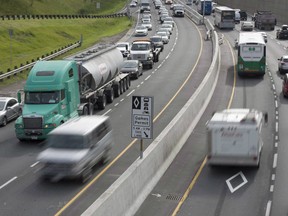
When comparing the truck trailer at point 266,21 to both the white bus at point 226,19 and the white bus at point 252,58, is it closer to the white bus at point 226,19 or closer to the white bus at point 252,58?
the white bus at point 226,19

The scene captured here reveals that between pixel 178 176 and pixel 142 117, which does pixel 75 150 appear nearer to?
pixel 142 117

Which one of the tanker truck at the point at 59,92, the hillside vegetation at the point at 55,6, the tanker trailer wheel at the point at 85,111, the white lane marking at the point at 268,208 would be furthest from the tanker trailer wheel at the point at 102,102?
the hillside vegetation at the point at 55,6

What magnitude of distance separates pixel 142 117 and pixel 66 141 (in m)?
3.95

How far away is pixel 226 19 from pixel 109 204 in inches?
3002

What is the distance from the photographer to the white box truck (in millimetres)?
22406

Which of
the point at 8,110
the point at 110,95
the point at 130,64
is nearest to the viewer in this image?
the point at 8,110

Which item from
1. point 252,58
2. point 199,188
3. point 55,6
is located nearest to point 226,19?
point 252,58

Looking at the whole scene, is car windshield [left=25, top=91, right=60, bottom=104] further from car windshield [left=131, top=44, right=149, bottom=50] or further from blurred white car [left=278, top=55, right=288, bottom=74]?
car windshield [left=131, top=44, right=149, bottom=50]

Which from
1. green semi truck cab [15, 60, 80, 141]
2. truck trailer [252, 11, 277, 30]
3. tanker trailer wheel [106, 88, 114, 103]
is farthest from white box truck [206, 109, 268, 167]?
truck trailer [252, 11, 277, 30]

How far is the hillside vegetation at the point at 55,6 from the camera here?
4075 inches

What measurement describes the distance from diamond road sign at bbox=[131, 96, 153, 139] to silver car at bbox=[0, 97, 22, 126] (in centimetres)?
1431

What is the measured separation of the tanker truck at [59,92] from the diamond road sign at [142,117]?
8927 millimetres

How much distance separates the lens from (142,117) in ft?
63.5

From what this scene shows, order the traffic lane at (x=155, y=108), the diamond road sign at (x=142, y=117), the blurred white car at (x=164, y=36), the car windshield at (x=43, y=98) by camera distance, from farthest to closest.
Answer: the blurred white car at (x=164, y=36)
the car windshield at (x=43, y=98)
the traffic lane at (x=155, y=108)
the diamond road sign at (x=142, y=117)
